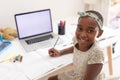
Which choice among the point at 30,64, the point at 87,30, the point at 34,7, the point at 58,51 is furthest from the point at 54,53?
the point at 34,7

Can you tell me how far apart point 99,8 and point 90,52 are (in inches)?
57.1

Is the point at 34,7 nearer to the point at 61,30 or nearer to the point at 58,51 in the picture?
the point at 61,30

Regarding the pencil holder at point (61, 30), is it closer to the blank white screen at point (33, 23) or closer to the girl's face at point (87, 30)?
the blank white screen at point (33, 23)

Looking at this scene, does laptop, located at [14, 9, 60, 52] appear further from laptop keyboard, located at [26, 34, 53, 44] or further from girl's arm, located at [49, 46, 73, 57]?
girl's arm, located at [49, 46, 73, 57]

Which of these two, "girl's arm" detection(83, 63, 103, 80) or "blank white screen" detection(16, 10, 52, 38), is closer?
"girl's arm" detection(83, 63, 103, 80)

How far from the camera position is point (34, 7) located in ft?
6.72

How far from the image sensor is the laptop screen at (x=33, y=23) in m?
1.65

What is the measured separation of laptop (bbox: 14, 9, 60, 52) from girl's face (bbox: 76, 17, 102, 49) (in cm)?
43

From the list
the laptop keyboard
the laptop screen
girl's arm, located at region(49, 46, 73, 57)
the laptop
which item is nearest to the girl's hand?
girl's arm, located at region(49, 46, 73, 57)

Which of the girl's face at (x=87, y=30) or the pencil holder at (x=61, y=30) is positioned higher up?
the girl's face at (x=87, y=30)

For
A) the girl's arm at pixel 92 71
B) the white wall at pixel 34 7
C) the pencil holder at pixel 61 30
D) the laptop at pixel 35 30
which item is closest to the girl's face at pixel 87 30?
the girl's arm at pixel 92 71

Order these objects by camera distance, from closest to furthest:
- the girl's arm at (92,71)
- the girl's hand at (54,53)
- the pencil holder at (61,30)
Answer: the girl's arm at (92,71) < the girl's hand at (54,53) < the pencil holder at (61,30)

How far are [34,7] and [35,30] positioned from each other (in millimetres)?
408

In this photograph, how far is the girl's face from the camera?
1186 millimetres
